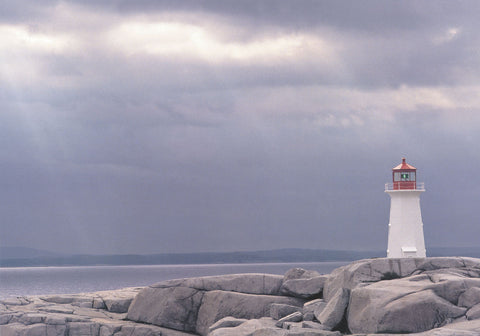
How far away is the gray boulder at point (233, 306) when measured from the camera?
109 ft

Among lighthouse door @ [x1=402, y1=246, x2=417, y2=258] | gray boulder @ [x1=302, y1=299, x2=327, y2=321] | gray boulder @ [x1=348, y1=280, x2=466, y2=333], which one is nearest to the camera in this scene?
gray boulder @ [x1=348, y1=280, x2=466, y2=333]

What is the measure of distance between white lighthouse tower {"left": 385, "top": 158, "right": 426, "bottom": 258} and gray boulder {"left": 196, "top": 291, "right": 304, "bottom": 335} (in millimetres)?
8719

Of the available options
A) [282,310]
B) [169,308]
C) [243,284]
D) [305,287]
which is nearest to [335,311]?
[282,310]

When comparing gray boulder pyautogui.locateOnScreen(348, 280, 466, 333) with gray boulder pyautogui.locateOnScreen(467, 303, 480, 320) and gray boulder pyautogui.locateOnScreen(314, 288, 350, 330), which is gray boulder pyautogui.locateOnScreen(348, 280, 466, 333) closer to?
gray boulder pyautogui.locateOnScreen(467, 303, 480, 320)

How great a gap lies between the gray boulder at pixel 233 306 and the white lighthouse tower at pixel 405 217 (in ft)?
28.6

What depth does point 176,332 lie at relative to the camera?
34.1 m

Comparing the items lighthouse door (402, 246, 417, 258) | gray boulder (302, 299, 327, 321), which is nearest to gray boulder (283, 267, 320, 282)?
gray boulder (302, 299, 327, 321)

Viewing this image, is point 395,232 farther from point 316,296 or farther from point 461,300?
point 461,300

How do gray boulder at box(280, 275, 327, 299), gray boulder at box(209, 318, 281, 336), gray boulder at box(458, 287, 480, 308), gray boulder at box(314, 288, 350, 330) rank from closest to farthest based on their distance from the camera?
gray boulder at box(458, 287, 480, 308) → gray boulder at box(209, 318, 281, 336) → gray boulder at box(314, 288, 350, 330) → gray boulder at box(280, 275, 327, 299)

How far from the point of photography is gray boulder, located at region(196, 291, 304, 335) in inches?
1305

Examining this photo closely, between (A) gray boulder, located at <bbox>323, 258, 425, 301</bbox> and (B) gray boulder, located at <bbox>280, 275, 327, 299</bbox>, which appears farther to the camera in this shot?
(B) gray boulder, located at <bbox>280, 275, 327, 299</bbox>

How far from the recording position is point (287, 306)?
1198 inches

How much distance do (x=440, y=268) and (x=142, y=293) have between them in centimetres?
1517

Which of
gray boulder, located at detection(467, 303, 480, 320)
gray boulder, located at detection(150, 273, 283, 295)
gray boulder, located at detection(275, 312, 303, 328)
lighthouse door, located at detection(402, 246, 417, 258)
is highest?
lighthouse door, located at detection(402, 246, 417, 258)
